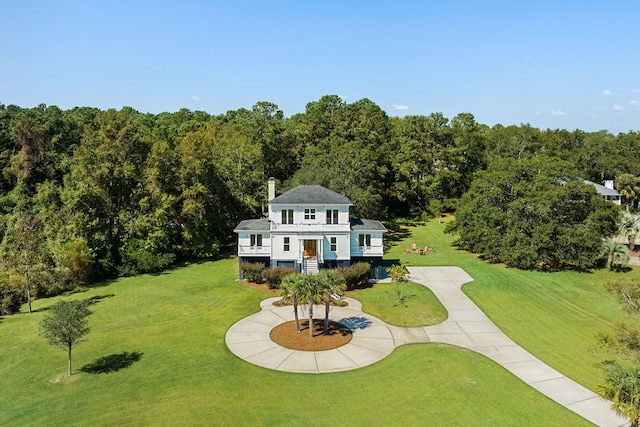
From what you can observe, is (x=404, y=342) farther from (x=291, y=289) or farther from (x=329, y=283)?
(x=291, y=289)

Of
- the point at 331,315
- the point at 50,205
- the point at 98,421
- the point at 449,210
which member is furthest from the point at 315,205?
the point at 449,210

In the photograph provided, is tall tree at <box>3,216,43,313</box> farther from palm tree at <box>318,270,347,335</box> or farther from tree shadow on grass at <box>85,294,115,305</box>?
palm tree at <box>318,270,347,335</box>

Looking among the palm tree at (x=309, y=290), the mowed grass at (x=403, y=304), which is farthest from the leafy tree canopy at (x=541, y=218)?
the palm tree at (x=309, y=290)

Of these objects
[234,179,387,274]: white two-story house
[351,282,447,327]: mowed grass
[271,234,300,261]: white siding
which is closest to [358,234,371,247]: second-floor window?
[234,179,387,274]: white two-story house

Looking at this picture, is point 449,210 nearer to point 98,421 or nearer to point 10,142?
point 98,421

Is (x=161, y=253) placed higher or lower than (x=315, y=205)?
lower

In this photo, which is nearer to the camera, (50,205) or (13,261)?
(13,261)
